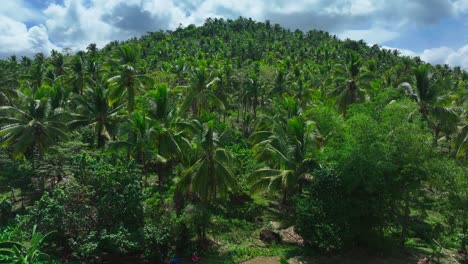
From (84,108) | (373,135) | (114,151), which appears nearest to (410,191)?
(373,135)

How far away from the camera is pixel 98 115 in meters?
31.2

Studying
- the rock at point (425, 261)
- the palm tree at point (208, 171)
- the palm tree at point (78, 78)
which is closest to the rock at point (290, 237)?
the palm tree at point (208, 171)

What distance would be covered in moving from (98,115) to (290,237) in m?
17.5

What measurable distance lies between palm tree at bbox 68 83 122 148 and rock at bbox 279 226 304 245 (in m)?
15.5

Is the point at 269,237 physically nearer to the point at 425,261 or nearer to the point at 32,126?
the point at 425,261

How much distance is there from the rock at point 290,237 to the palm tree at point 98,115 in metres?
15.5

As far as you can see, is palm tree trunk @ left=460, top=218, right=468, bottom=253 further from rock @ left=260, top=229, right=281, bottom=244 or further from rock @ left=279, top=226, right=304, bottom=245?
rock @ left=260, top=229, right=281, bottom=244

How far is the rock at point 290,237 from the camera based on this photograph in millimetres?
25109

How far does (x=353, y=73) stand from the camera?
125 feet

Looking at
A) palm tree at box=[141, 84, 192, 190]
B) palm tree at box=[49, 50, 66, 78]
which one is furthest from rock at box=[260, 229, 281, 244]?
palm tree at box=[49, 50, 66, 78]

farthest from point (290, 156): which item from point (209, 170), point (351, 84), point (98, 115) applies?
point (98, 115)

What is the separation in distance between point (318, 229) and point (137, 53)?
22521mm

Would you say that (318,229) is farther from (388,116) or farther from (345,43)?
(345,43)

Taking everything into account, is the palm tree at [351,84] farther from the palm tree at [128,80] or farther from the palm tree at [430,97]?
the palm tree at [128,80]
